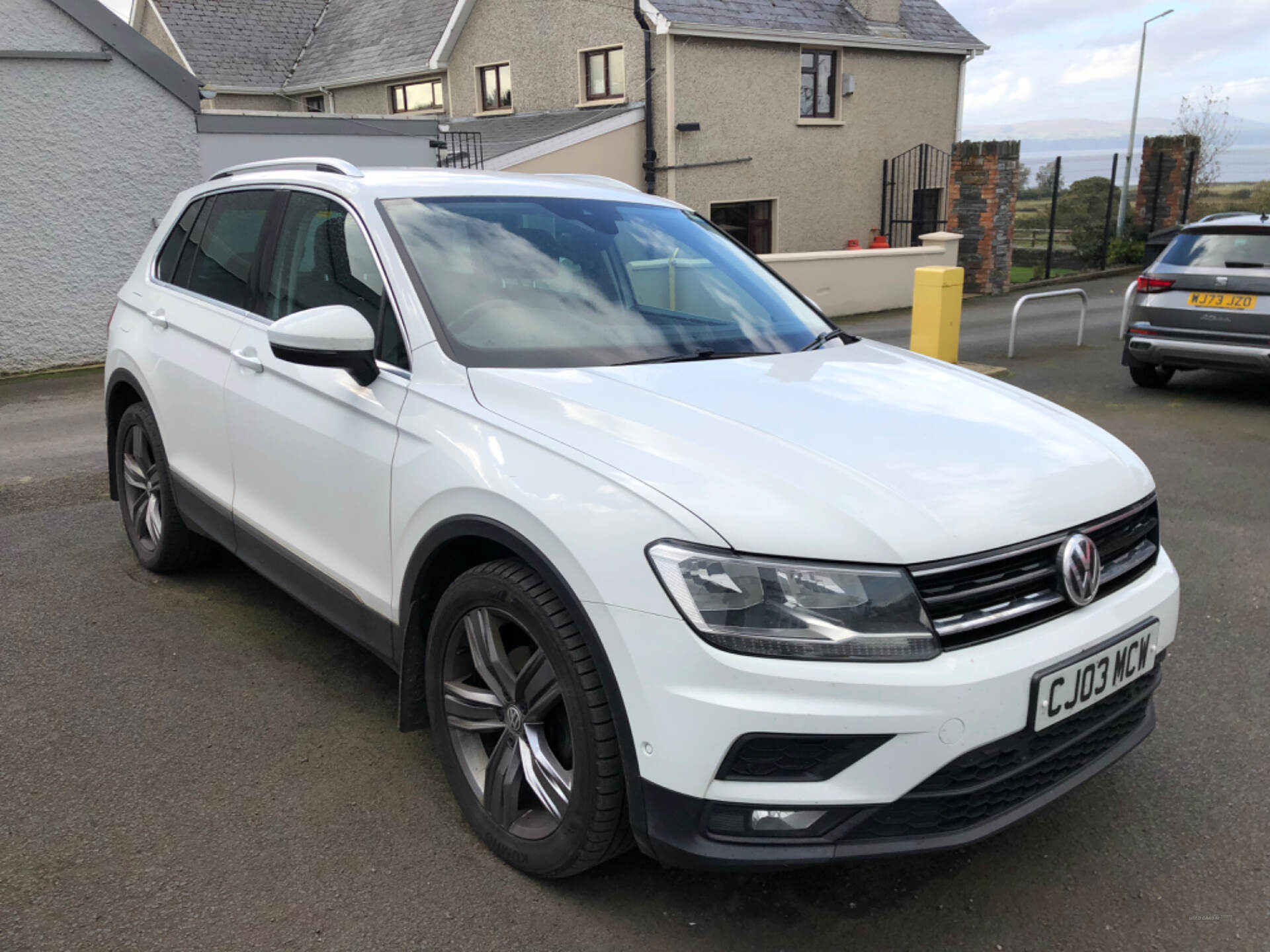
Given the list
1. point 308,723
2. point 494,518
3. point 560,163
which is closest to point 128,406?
point 308,723

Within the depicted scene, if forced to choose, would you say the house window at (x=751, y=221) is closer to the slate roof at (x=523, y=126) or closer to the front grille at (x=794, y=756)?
the slate roof at (x=523, y=126)

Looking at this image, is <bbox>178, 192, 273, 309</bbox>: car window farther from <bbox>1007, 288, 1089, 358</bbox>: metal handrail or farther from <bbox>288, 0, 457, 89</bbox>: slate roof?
<bbox>288, 0, 457, 89</bbox>: slate roof

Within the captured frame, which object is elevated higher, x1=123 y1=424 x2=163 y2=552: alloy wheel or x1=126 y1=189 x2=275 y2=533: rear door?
x1=126 y1=189 x2=275 y2=533: rear door

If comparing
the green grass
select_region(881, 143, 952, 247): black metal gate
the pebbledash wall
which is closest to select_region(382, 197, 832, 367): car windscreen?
the pebbledash wall

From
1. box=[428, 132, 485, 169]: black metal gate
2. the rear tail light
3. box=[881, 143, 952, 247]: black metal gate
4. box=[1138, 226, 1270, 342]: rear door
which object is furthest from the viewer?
box=[881, 143, 952, 247]: black metal gate

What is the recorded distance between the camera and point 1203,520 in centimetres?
597

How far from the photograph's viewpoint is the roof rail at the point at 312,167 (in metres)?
3.68

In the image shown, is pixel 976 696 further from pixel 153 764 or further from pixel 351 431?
pixel 153 764

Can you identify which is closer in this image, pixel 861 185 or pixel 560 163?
pixel 560 163

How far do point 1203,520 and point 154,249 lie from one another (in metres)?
5.70

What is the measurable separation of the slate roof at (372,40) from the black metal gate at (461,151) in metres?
5.85

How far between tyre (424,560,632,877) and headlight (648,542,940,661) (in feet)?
1.12

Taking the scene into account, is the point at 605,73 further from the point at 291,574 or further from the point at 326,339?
the point at 326,339

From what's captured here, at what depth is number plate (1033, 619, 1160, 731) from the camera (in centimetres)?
237
